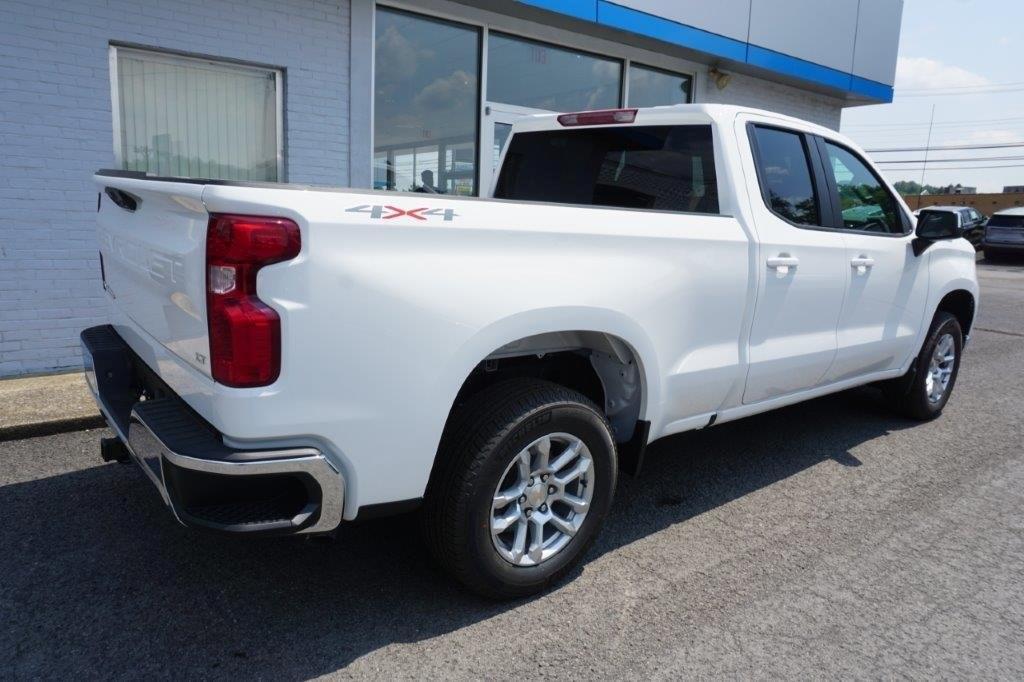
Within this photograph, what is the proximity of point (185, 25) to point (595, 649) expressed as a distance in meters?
5.74

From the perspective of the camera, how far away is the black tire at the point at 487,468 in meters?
2.66

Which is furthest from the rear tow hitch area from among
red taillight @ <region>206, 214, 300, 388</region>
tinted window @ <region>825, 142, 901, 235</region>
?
tinted window @ <region>825, 142, 901, 235</region>

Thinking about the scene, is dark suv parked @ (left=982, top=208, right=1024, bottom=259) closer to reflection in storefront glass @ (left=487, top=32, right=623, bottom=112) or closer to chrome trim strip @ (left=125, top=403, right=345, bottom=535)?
reflection in storefront glass @ (left=487, top=32, right=623, bottom=112)

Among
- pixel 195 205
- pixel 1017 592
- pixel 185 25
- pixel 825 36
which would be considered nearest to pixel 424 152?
pixel 185 25

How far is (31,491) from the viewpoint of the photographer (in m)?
3.84

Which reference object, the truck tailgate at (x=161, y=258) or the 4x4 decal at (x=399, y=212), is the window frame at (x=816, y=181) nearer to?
the 4x4 decal at (x=399, y=212)

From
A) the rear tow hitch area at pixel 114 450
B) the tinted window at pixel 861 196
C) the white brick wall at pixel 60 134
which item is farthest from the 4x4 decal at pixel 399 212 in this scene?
the white brick wall at pixel 60 134

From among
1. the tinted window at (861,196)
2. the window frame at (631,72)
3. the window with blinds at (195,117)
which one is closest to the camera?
the tinted window at (861,196)

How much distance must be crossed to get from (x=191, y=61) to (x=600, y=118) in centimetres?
398

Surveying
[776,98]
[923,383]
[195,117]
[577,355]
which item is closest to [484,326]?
[577,355]

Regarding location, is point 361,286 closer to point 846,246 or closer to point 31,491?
point 31,491

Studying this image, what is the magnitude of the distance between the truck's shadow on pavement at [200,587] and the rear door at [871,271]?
3.72 feet

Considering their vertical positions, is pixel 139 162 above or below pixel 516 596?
above

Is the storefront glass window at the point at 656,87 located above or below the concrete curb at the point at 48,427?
above
